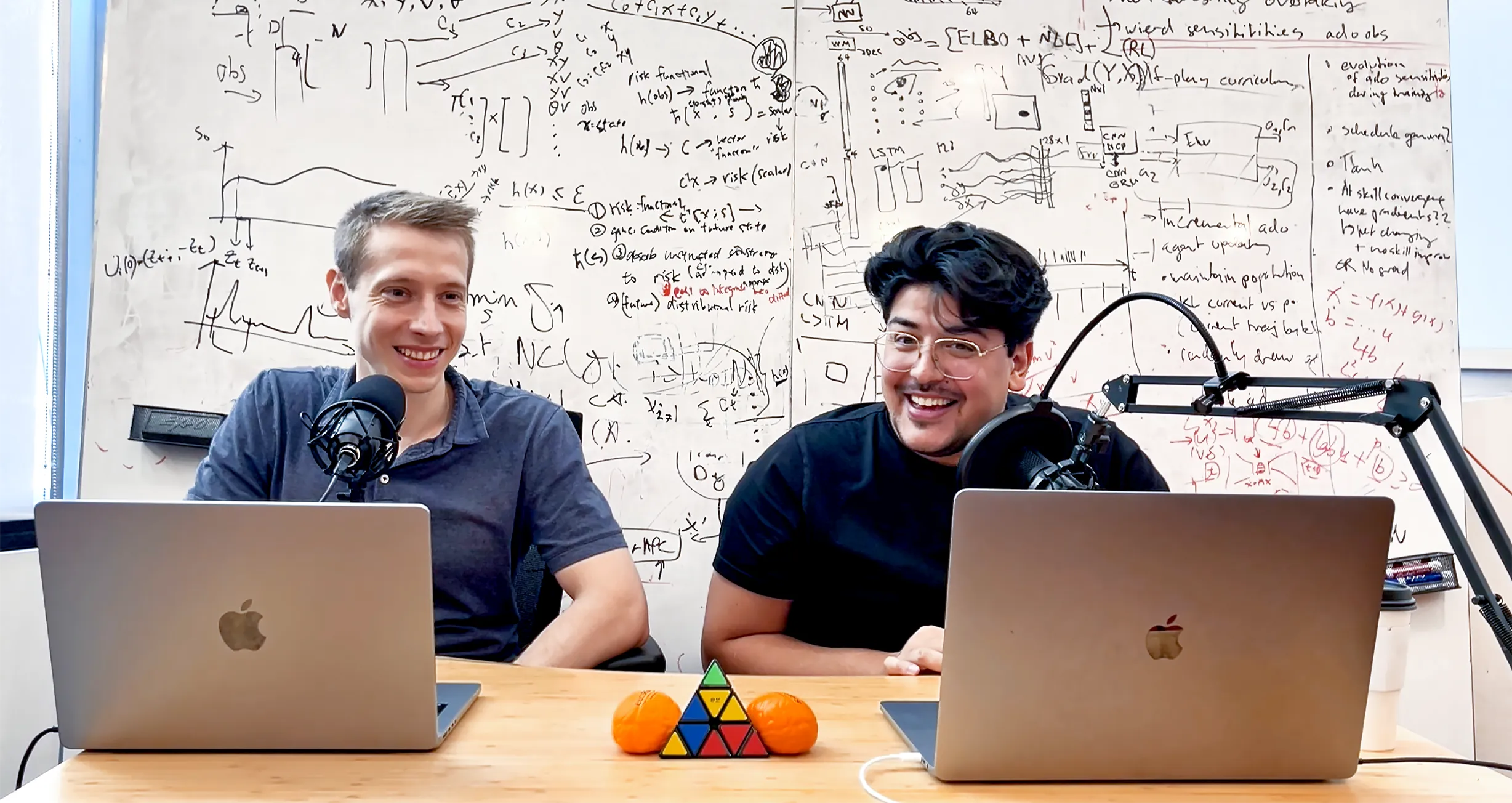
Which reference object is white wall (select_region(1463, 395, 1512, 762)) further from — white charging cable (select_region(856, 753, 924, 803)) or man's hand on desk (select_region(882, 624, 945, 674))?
white charging cable (select_region(856, 753, 924, 803))

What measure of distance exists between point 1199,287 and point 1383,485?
27.7 inches

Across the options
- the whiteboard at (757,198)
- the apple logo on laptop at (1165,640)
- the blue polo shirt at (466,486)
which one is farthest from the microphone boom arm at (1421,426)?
the whiteboard at (757,198)

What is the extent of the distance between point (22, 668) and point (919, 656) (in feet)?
6.59

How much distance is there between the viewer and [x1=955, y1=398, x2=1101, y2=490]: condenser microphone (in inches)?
44.3

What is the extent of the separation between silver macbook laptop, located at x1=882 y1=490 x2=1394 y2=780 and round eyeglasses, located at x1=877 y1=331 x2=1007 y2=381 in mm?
834

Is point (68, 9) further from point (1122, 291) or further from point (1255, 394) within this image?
point (1255, 394)

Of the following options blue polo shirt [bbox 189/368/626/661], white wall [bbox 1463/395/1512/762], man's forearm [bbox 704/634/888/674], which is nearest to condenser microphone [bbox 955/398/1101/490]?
man's forearm [bbox 704/634/888/674]

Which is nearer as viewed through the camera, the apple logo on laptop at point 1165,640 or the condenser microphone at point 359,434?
the apple logo on laptop at point 1165,640

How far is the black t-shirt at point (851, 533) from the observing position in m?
1.72

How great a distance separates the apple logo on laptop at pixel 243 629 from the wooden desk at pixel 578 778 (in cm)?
11

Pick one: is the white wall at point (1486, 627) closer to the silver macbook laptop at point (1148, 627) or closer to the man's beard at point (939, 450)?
the man's beard at point (939, 450)

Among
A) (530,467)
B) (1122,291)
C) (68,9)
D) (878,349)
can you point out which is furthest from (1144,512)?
(68,9)

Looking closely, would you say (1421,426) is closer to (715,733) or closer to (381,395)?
(715,733)

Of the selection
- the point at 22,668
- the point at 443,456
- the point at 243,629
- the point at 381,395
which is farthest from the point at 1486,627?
the point at 22,668
